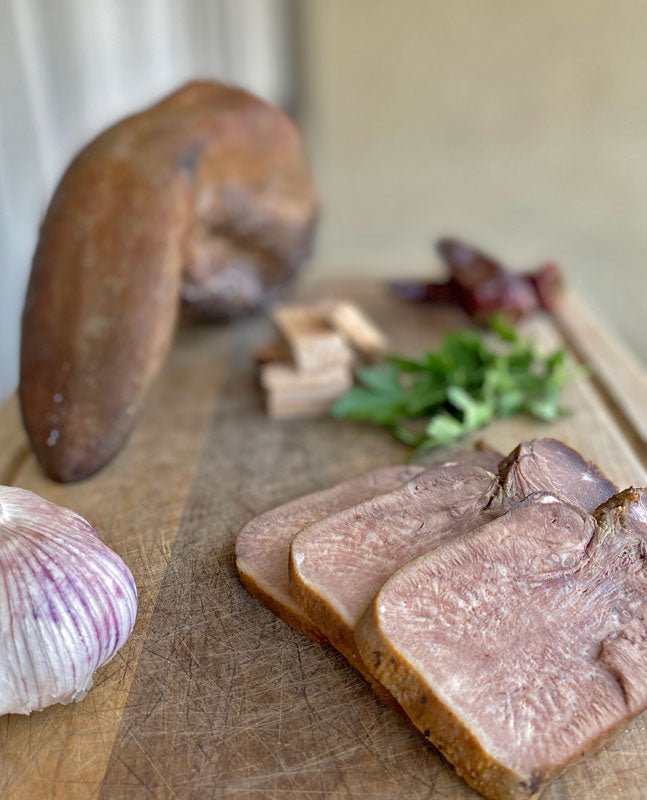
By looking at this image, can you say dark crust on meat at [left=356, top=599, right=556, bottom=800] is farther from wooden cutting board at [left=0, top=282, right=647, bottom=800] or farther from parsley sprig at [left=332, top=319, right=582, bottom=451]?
parsley sprig at [left=332, top=319, right=582, bottom=451]

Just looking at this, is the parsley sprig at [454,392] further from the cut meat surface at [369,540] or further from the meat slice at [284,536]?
the cut meat surface at [369,540]

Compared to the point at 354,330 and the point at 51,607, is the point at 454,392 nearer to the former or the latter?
the point at 354,330

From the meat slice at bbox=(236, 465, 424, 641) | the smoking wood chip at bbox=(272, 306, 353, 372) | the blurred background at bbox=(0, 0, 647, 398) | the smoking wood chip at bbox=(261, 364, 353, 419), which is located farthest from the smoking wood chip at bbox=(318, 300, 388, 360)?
the blurred background at bbox=(0, 0, 647, 398)

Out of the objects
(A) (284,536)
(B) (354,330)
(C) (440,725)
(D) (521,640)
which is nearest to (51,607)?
(A) (284,536)

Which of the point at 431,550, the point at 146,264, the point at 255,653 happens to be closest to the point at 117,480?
the point at 146,264

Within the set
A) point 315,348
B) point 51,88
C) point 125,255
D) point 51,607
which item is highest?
point 51,88

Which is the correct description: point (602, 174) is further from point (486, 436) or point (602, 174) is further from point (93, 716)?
point (93, 716)

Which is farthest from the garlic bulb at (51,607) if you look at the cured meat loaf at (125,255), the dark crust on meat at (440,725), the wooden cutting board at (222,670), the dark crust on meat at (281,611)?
the cured meat loaf at (125,255)
